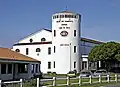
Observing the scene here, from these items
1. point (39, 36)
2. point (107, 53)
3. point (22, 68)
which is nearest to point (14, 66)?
point (22, 68)

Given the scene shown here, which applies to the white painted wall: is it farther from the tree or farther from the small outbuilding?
the small outbuilding

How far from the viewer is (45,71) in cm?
7638

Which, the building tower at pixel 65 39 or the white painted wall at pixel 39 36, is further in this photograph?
the white painted wall at pixel 39 36

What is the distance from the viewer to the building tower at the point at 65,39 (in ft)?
238

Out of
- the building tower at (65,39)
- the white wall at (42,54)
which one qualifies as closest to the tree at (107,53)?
the building tower at (65,39)

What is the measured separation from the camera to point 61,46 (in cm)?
7331

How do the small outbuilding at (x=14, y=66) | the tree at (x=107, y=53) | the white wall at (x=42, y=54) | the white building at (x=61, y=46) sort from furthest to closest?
the white wall at (x=42, y=54)
the white building at (x=61, y=46)
the tree at (x=107, y=53)
the small outbuilding at (x=14, y=66)

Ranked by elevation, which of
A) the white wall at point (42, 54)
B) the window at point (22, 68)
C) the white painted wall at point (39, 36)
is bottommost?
the window at point (22, 68)

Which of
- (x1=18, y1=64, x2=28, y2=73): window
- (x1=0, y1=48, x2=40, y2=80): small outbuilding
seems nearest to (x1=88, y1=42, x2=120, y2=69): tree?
(x1=0, y1=48, x2=40, y2=80): small outbuilding

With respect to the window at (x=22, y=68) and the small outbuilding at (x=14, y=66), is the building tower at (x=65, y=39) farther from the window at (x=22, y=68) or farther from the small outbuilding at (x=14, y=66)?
the window at (x=22, y=68)

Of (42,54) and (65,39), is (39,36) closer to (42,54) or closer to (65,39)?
(42,54)

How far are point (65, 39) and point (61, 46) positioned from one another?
179 cm

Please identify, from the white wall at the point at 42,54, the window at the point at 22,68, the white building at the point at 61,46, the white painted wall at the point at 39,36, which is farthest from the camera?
the white painted wall at the point at 39,36

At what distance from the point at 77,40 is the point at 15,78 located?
3277cm
